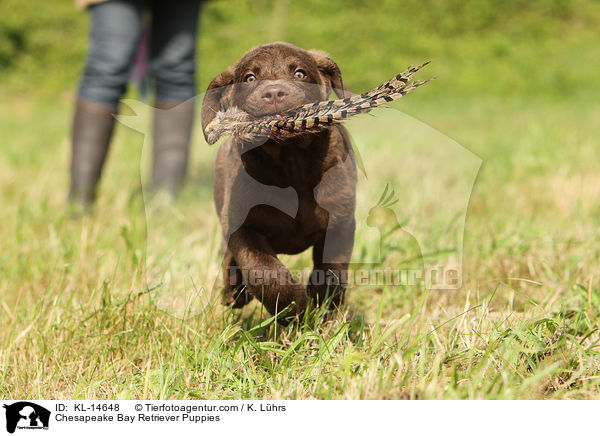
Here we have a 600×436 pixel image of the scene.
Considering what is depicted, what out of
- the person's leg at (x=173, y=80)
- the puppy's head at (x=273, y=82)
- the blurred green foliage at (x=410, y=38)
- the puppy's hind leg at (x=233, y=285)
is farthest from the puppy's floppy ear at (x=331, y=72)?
the blurred green foliage at (x=410, y=38)

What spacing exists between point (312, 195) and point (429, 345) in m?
0.62

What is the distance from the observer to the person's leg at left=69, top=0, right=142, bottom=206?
3387mm

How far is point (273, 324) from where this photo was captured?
2051 mm

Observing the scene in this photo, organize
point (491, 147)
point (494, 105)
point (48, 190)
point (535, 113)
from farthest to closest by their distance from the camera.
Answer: point (494, 105) < point (535, 113) < point (491, 147) < point (48, 190)

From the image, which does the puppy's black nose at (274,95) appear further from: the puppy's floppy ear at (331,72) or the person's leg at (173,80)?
the person's leg at (173,80)

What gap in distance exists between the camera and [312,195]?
188cm

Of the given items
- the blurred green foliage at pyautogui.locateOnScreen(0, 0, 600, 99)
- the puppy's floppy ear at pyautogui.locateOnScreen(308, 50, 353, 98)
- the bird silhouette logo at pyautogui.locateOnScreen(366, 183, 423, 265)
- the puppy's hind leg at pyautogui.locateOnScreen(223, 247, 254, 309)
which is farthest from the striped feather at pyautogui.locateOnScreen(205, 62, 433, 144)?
the blurred green foliage at pyautogui.locateOnScreen(0, 0, 600, 99)

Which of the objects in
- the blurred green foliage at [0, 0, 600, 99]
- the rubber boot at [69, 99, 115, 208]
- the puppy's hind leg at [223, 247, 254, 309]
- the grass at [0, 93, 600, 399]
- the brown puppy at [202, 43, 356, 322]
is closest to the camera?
the grass at [0, 93, 600, 399]

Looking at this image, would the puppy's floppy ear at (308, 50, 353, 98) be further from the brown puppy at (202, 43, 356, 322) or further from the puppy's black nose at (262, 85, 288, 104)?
the puppy's black nose at (262, 85, 288, 104)

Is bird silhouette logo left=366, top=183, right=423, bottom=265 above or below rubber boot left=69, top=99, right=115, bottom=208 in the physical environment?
below

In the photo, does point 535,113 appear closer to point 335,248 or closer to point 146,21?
point 146,21

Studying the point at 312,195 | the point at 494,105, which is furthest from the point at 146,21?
the point at 494,105

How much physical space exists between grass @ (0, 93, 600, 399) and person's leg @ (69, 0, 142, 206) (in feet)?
0.75
